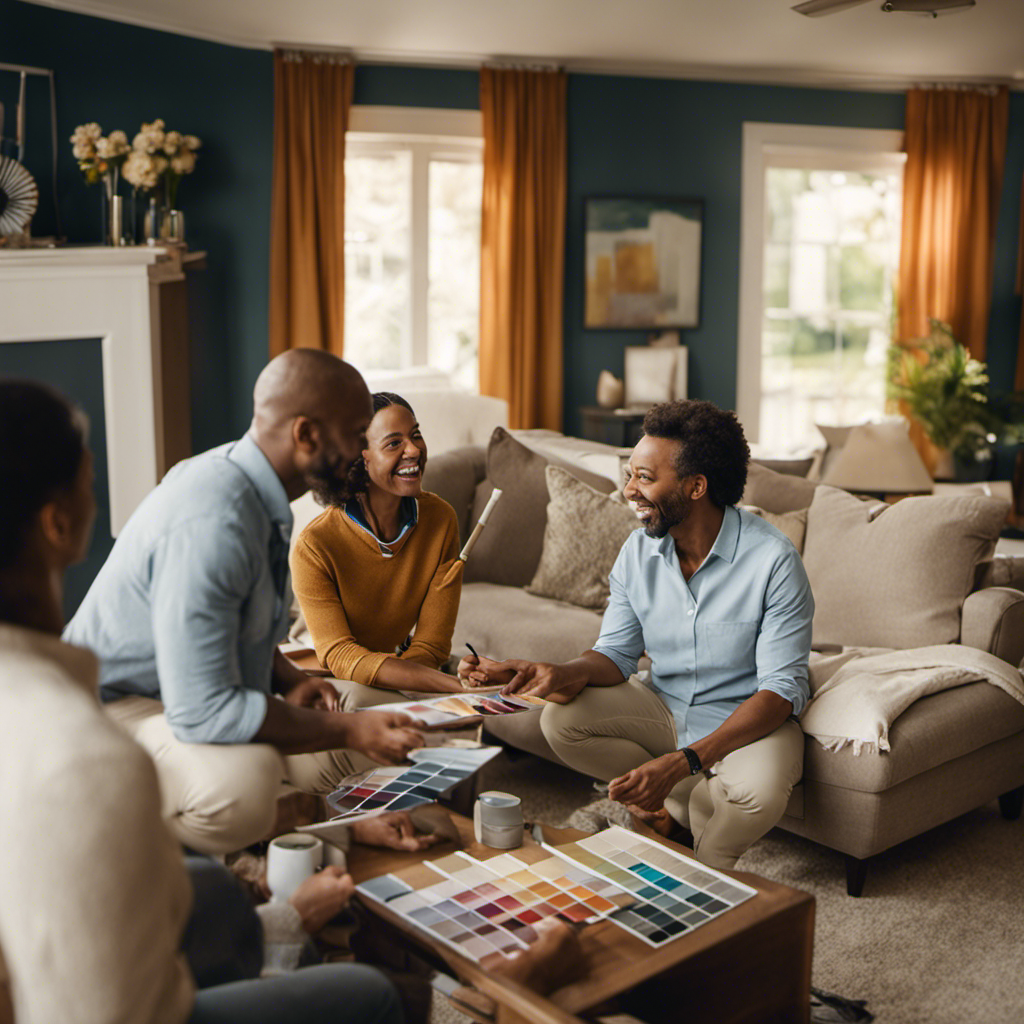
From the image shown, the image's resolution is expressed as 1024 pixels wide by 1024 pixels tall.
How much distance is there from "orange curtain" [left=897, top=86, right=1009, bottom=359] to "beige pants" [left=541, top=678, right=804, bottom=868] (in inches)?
221

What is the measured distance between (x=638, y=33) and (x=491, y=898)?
209 inches

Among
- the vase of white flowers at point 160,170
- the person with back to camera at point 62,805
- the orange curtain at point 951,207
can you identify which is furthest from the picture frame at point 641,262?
the person with back to camera at point 62,805

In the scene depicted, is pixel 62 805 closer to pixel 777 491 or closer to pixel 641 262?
pixel 777 491

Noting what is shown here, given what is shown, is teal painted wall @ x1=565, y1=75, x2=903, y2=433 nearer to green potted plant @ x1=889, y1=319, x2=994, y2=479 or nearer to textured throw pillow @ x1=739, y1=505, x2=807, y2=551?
green potted plant @ x1=889, y1=319, x2=994, y2=479

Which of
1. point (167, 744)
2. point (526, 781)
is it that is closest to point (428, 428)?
point (526, 781)

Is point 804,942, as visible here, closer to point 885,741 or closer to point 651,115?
point 885,741

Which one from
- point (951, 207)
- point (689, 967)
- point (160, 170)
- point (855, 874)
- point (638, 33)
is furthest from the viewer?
point (951, 207)

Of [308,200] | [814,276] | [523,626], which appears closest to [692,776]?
[523,626]

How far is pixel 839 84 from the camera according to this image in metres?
6.96

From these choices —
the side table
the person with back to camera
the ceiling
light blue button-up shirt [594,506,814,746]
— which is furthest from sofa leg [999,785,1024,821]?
the ceiling

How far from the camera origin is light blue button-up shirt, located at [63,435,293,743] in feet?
4.79

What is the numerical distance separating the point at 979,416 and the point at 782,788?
5334 mm

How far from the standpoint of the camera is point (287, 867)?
1.67m

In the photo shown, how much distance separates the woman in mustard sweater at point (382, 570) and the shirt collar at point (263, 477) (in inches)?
28.3
